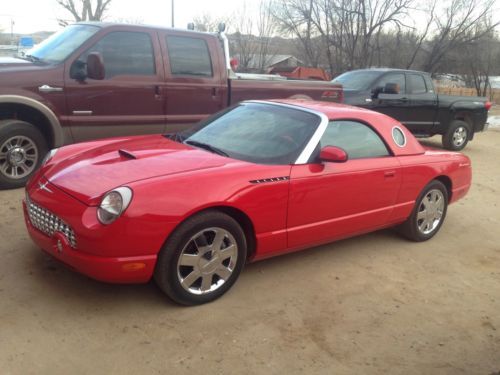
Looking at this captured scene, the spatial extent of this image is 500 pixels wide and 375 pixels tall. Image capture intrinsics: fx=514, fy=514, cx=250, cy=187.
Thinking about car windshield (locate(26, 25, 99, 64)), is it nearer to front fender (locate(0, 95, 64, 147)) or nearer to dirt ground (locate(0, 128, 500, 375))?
front fender (locate(0, 95, 64, 147))

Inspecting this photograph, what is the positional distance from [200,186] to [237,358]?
1.12 metres

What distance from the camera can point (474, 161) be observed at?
10.5 meters

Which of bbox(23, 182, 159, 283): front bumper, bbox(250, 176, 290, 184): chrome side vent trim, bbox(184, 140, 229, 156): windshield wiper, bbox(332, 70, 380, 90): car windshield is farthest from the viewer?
bbox(332, 70, 380, 90): car windshield

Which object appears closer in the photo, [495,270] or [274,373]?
[274,373]

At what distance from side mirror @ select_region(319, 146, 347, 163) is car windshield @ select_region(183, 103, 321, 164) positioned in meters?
0.18

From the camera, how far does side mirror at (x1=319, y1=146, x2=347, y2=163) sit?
12.9 ft

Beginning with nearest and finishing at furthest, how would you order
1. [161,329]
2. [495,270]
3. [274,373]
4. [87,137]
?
[274,373], [161,329], [495,270], [87,137]

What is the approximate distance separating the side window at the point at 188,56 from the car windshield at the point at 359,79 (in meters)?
4.48

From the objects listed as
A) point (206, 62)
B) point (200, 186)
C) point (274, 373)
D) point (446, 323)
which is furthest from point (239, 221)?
point (206, 62)

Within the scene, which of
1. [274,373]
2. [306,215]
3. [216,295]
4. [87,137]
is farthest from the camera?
[87,137]

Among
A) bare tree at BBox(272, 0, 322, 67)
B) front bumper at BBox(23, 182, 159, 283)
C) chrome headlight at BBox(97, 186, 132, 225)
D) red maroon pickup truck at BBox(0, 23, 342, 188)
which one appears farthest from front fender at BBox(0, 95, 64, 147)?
bare tree at BBox(272, 0, 322, 67)

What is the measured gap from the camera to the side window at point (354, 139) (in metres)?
4.34

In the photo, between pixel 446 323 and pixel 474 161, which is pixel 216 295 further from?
pixel 474 161

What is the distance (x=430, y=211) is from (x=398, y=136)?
0.91 m
